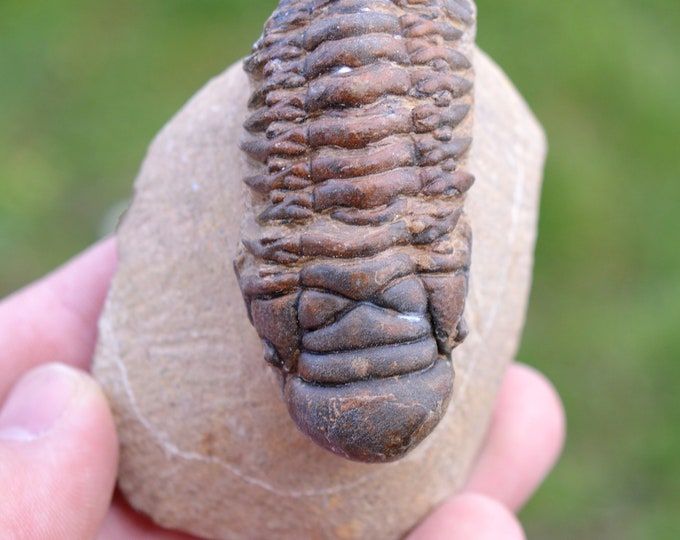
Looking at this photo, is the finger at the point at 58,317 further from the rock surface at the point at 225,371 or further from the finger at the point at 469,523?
the finger at the point at 469,523

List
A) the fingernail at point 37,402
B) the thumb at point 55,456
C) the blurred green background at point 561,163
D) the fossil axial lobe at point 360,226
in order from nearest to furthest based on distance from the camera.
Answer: the fossil axial lobe at point 360,226, the thumb at point 55,456, the fingernail at point 37,402, the blurred green background at point 561,163

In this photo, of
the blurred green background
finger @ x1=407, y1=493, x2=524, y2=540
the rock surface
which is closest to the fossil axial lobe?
the rock surface

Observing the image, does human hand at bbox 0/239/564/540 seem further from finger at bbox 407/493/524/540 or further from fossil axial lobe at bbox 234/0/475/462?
fossil axial lobe at bbox 234/0/475/462

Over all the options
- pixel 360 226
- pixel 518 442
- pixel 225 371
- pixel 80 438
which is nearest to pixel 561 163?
pixel 518 442

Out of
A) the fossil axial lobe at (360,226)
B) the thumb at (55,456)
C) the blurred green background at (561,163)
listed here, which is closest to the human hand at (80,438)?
the thumb at (55,456)

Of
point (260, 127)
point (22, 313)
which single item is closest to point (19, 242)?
point (22, 313)

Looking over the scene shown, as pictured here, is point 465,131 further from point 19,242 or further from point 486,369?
point 19,242

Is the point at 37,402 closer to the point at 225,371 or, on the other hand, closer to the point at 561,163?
the point at 225,371
